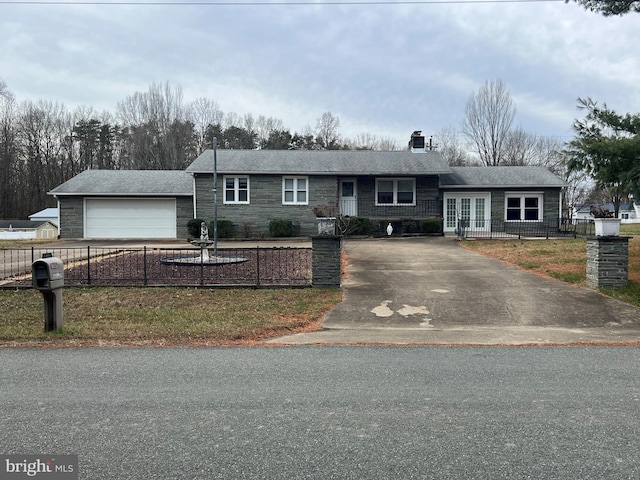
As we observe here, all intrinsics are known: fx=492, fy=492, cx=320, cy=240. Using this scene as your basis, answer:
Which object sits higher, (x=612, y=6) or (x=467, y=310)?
(x=612, y=6)

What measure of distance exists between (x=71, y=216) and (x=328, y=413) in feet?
88.4

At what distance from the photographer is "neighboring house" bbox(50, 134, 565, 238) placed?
2578cm

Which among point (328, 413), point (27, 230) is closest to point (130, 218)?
point (27, 230)

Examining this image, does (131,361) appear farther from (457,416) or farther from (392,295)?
(392,295)

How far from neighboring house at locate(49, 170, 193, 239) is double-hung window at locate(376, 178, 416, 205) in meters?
10.4

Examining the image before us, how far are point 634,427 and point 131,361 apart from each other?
16.7 ft

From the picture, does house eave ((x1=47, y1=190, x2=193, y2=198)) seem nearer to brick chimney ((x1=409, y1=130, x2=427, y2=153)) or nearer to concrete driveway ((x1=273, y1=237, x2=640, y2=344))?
brick chimney ((x1=409, y1=130, x2=427, y2=153))

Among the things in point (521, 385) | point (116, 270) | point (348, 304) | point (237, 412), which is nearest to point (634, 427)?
point (521, 385)

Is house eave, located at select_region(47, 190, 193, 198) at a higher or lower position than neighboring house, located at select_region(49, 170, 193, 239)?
higher

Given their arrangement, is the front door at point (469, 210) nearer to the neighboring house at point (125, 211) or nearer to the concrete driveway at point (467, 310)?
the concrete driveway at point (467, 310)

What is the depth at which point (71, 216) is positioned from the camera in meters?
27.2

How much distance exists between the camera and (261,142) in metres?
53.5

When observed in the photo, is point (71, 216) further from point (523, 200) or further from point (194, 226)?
point (523, 200)

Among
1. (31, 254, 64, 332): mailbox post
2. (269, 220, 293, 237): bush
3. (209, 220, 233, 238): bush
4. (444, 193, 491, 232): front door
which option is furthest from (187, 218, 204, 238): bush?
(31, 254, 64, 332): mailbox post
